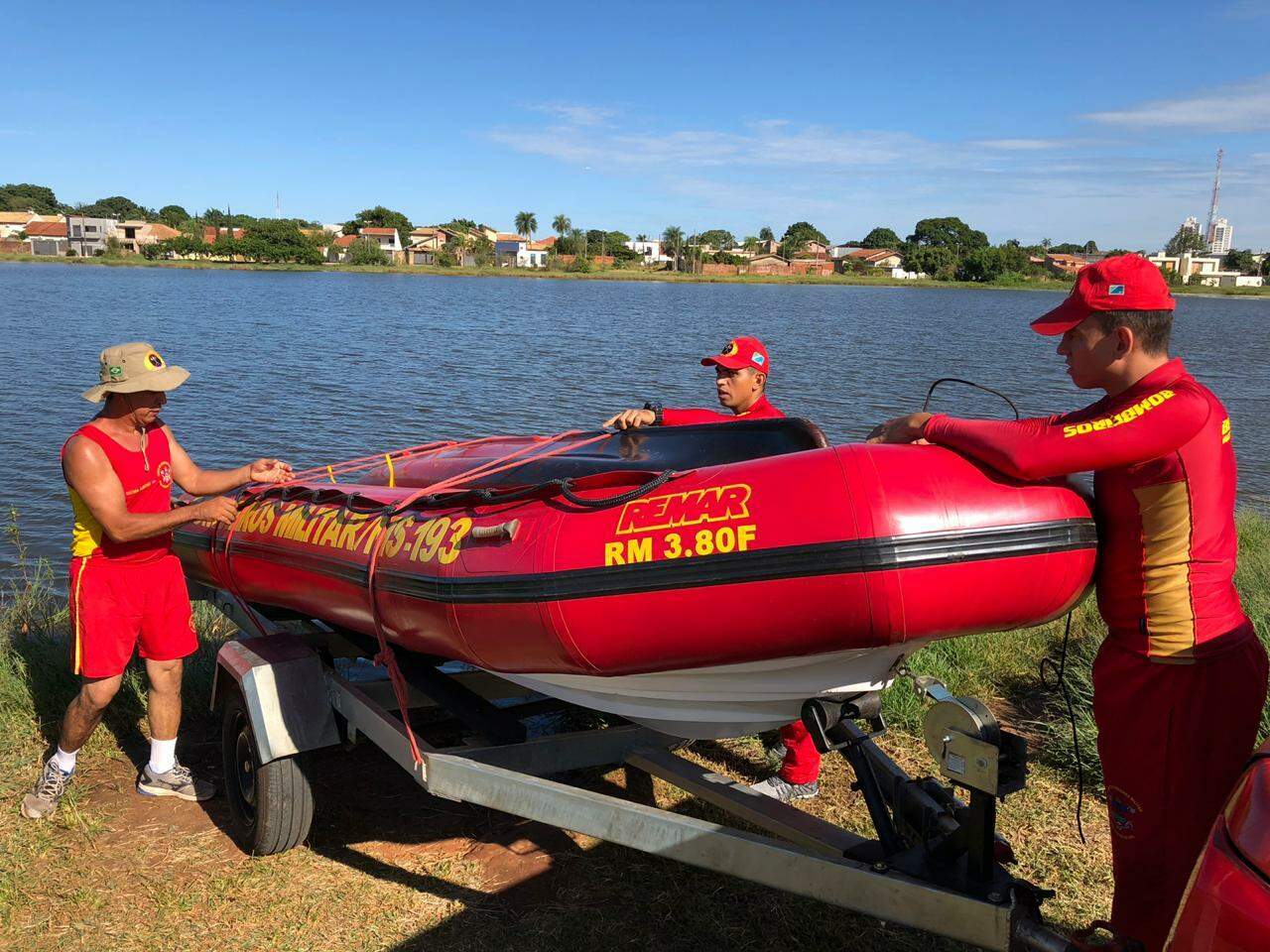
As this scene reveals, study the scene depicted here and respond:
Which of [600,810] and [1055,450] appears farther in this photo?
[600,810]

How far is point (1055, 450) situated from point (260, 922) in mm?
2681

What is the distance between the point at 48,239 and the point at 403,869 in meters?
112

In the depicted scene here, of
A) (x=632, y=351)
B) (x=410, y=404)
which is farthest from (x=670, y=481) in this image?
(x=632, y=351)

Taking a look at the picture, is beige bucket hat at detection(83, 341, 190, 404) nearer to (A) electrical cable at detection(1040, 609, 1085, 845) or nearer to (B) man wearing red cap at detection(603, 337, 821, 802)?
(B) man wearing red cap at detection(603, 337, 821, 802)

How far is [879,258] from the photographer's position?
11850 centimetres

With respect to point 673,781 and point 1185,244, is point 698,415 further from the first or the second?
point 1185,244

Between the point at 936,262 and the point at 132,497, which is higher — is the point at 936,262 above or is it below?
above

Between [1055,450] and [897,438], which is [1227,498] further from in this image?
[897,438]

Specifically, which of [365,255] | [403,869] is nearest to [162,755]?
[403,869]

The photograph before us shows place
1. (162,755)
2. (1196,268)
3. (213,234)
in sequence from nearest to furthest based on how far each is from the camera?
1. (162,755)
2. (213,234)
3. (1196,268)

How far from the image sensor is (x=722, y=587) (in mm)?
2449

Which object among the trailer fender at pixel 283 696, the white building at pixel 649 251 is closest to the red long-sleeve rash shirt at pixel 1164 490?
the trailer fender at pixel 283 696

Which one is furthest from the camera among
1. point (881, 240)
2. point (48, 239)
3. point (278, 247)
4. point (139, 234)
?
point (881, 240)

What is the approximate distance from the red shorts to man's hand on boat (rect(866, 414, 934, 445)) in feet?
8.70
